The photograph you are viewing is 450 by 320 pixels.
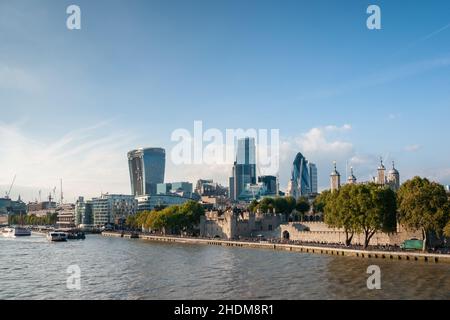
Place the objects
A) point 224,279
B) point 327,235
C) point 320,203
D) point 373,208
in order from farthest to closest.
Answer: point 320,203 → point 327,235 → point 373,208 → point 224,279

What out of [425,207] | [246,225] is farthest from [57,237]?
[425,207]

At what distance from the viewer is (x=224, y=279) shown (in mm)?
58250

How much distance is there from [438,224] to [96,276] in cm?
4992

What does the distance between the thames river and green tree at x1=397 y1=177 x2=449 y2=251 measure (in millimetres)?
8563

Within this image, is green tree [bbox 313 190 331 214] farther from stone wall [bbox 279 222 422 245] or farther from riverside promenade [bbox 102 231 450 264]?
riverside promenade [bbox 102 231 450 264]

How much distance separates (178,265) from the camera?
7350cm

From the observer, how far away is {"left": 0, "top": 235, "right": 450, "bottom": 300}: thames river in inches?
1890

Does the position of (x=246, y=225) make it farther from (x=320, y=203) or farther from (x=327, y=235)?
(x=327, y=235)

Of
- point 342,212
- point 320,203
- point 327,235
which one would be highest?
point 320,203

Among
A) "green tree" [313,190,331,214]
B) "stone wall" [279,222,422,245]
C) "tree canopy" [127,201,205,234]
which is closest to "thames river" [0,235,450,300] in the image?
"stone wall" [279,222,422,245]

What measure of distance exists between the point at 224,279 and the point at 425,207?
1416 inches

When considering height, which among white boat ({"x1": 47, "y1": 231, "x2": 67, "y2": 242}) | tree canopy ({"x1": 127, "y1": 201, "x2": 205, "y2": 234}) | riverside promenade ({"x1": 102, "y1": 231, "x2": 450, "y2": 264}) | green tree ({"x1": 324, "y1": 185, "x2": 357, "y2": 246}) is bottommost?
white boat ({"x1": 47, "y1": 231, "x2": 67, "y2": 242})
